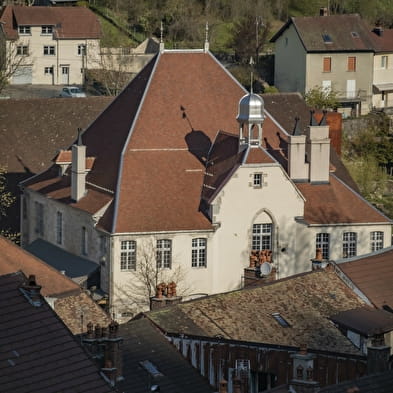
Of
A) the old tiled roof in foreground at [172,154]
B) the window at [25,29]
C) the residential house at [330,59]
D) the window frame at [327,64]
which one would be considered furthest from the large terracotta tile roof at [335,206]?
the window at [25,29]

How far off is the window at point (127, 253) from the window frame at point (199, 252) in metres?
2.06

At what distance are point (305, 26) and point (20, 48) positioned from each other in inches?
632

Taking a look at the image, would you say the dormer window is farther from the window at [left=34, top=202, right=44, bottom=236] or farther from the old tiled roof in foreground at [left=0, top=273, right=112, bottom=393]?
the old tiled roof in foreground at [left=0, top=273, right=112, bottom=393]

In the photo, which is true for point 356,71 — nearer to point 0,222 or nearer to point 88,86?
point 88,86

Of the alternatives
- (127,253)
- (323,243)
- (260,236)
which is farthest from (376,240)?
(127,253)

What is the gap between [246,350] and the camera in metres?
39.0

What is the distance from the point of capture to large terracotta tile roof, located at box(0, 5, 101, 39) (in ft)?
310

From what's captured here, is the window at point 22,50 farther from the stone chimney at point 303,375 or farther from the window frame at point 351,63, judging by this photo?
the stone chimney at point 303,375

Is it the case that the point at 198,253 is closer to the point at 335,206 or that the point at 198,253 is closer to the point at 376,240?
the point at 335,206

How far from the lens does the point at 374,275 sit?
146 feet

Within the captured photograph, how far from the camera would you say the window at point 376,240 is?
57.0 metres

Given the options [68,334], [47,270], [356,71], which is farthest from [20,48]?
[68,334]

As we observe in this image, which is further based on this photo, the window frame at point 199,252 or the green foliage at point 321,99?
the green foliage at point 321,99

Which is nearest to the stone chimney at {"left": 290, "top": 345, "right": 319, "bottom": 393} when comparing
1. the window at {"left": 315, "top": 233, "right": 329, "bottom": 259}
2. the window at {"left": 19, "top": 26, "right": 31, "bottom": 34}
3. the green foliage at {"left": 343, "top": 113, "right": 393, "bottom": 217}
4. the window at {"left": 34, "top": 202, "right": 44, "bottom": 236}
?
the window at {"left": 315, "top": 233, "right": 329, "bottom": 259}
